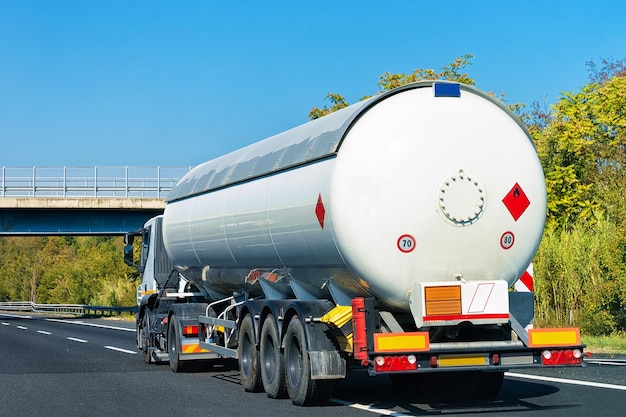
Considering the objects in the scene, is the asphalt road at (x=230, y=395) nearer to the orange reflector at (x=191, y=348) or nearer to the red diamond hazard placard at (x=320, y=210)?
the orange reflector at (x=191, y=348)

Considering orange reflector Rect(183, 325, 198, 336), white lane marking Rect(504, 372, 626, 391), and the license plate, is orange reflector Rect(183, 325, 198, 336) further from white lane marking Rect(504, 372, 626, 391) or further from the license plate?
the license plate

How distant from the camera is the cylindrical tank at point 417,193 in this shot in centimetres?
1041

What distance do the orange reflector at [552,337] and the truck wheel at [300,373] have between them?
225 centimetres

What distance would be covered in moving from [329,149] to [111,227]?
3861 cm

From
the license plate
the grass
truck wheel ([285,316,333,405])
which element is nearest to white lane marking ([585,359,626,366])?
the grass

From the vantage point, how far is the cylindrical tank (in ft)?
34.2

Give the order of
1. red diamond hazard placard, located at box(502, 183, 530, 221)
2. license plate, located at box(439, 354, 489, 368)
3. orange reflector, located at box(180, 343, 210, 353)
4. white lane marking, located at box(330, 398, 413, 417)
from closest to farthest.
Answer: license plate, located at box(439, 354, 489, 368) → white lane marking, located at box(330, 398, 413, 417) → red diamond hazard placard, located at box(502, 183, 530, 221) → orange reflector, located at box(180, 343, 210, 353)

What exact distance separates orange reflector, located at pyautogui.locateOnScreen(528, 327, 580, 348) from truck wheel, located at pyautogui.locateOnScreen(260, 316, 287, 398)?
2.96 metres

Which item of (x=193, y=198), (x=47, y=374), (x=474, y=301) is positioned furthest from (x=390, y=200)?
(x=47, y=374)

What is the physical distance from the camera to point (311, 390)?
445 inches

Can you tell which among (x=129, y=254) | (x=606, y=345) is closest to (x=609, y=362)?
(x=606, y=345)

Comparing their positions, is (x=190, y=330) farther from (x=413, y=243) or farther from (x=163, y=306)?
(x=413, y=243)

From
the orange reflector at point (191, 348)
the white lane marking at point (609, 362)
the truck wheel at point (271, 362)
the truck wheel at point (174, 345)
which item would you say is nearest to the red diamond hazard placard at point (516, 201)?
the truck wheel at point (271, 362)

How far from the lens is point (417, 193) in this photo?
1040 cm
